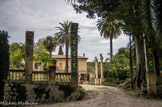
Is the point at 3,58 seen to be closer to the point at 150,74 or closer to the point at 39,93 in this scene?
the point at 39,93

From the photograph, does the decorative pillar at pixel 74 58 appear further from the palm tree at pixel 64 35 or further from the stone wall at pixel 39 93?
the palm tree at pixel 64 35

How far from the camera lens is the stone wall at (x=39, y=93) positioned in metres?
11.0

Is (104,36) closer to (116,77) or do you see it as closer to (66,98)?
(116,77)

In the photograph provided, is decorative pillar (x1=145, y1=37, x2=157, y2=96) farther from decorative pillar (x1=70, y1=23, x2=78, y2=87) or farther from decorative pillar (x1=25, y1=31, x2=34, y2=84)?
decorative pillar (x1=25, y1=31, x2=34, y2=84)

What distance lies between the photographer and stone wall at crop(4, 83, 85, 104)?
11008mm

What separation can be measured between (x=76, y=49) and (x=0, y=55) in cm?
587

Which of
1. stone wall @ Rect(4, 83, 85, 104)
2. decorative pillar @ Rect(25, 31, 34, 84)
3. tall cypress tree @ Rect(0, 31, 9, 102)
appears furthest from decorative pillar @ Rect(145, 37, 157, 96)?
tall cypress tree @ Rect(0, 31, 9, 102)

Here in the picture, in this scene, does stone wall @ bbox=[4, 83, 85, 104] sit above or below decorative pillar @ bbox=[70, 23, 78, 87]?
below

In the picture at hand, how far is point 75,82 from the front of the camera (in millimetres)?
12305

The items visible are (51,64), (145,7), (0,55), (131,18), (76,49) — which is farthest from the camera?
(76,49)

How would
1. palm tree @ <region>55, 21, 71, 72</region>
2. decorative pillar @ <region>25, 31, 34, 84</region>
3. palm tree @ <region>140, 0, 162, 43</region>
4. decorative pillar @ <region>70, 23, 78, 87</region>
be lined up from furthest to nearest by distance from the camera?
palm tree @ <region>55, 21, 71, 72</region>
decorative pillar @ <region>70, 23, 78, 87</region>
decorative pillar @ <region>25, 31, 34, 84</region>
palm tree @ <region>140, 0, 162, 43</region>

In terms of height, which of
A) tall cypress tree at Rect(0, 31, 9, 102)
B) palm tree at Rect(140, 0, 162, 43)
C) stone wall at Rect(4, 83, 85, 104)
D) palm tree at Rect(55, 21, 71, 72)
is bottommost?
stone wall at Rect(4, 83, 85, 104)

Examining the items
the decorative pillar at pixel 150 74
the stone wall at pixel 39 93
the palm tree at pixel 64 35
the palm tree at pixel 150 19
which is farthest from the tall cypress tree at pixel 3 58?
the palm tree at pixel 64 35

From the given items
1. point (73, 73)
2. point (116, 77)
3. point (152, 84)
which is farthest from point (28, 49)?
point (116, 77)
